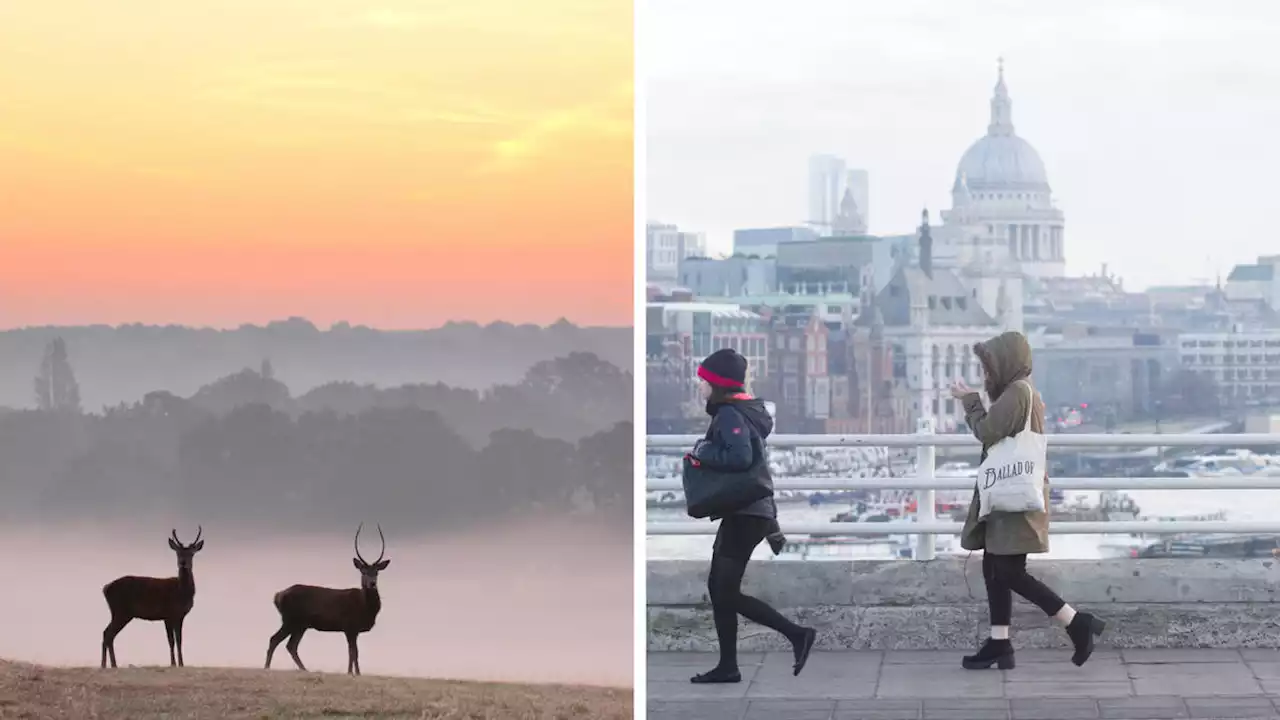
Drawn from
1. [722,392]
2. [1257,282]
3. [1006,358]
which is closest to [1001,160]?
[1257,282]

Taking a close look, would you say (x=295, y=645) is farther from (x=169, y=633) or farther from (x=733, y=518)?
(x=733, y=518)

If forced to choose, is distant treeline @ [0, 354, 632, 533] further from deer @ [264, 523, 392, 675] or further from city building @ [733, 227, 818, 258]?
city building @ [733, 227, 818, 258]

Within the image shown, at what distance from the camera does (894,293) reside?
8531cm

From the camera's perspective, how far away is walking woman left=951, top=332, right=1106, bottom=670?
15.6 ft

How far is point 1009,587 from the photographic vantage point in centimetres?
480

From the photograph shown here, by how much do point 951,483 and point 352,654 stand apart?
227 cm

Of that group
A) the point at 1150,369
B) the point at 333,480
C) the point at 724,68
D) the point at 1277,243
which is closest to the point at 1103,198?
the point at 1277,243

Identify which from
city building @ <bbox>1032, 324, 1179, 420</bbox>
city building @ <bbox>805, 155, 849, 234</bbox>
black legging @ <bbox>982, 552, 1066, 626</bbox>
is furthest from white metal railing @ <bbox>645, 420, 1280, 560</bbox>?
city building @ <bbox>805, 155, 849, 234</bbox>

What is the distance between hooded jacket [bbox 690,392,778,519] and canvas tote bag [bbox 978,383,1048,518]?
2.11ft

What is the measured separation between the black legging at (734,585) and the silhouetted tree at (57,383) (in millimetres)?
3861

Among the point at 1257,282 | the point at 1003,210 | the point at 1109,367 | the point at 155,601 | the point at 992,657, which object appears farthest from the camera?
the point at 1003,210

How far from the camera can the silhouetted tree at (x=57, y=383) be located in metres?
7.39

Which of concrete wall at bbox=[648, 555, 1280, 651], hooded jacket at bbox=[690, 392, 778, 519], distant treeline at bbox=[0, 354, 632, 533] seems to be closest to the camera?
hooded jacket at bbox=[690, 392, 778, 519]

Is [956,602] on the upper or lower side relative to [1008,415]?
lower
